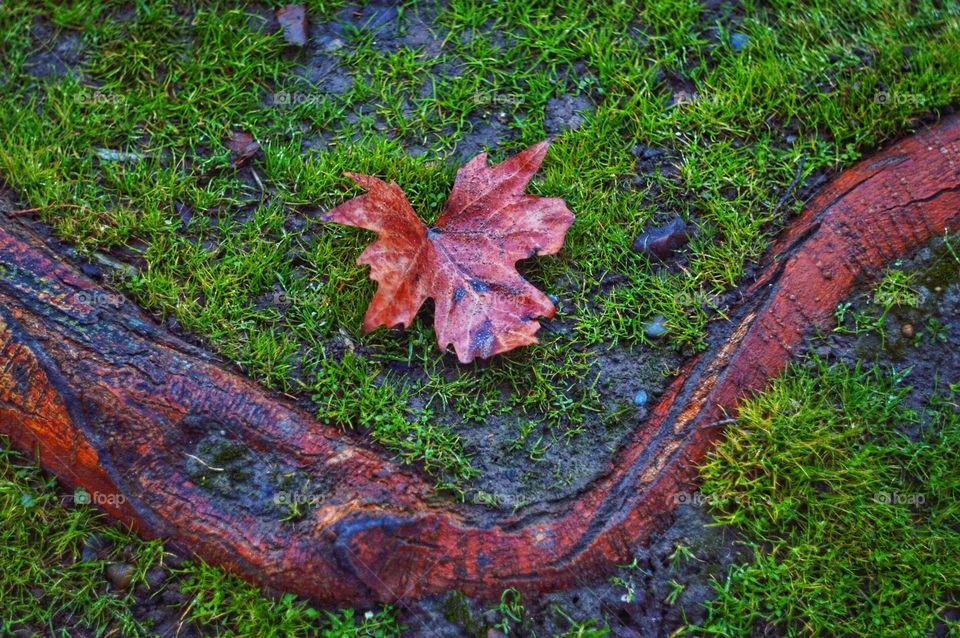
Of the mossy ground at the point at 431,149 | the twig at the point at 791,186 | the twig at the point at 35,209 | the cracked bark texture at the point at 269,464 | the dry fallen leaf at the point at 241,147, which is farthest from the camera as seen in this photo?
the dry fallen leaf at the point at 241,147

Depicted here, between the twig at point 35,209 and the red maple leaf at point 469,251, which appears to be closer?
the red maple leaf at point 469,251

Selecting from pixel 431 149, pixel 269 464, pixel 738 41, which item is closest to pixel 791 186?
pixel 738 41

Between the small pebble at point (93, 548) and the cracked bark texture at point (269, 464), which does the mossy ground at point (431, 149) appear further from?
the cracked bark texture at point (269, 464)

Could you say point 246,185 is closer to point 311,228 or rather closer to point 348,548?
point 311,228

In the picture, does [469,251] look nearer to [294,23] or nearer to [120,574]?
[294,23]

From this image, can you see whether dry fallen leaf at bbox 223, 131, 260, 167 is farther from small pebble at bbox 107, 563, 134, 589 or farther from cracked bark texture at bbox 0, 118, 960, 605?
small pebble at bbox 107, 563, 134, 589

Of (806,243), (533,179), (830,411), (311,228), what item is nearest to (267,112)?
(311,228)

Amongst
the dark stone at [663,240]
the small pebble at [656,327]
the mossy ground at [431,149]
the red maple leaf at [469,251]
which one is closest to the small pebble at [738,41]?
the mossy ground at [431,149]
